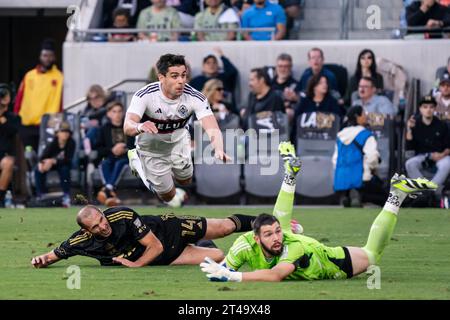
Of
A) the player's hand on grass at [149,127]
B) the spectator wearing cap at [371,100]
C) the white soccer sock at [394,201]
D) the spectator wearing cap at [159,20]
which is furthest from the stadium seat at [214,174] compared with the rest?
the white soccer sock at [394,201]

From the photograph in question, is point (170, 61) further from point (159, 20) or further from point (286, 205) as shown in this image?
point (159, 20)

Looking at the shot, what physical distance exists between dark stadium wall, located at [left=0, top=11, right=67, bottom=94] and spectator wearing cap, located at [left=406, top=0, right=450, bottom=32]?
9.18 metres

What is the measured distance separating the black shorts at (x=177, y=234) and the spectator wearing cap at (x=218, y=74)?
974 centimetres

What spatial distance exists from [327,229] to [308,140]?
5.13 meters

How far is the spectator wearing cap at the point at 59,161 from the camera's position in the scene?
79.0 ft

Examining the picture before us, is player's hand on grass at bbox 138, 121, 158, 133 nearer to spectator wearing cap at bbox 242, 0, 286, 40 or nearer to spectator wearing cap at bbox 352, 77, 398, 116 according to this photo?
spectator wearing cap at bbox 352, 77, 398, 116

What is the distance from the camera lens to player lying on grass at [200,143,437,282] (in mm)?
12750

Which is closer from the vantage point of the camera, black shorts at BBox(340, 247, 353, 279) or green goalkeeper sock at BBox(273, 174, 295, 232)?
black shorts at BBox(340, 247, 353, 279)

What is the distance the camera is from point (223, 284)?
1302 cm

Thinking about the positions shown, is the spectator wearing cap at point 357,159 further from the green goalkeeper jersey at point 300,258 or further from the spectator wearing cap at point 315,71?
the green goalkeeper jersey at point 300,258

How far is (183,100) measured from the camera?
16.2 meters

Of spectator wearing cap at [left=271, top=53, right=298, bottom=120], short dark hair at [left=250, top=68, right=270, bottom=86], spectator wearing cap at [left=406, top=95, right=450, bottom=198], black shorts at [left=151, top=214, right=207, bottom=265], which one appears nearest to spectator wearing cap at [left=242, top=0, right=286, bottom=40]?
spectator wearing cap at [left=271, top=53, right=298, bottom=120]

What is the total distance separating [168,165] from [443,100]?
730cm

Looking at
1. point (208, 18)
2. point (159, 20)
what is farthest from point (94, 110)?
point (208, 18)
